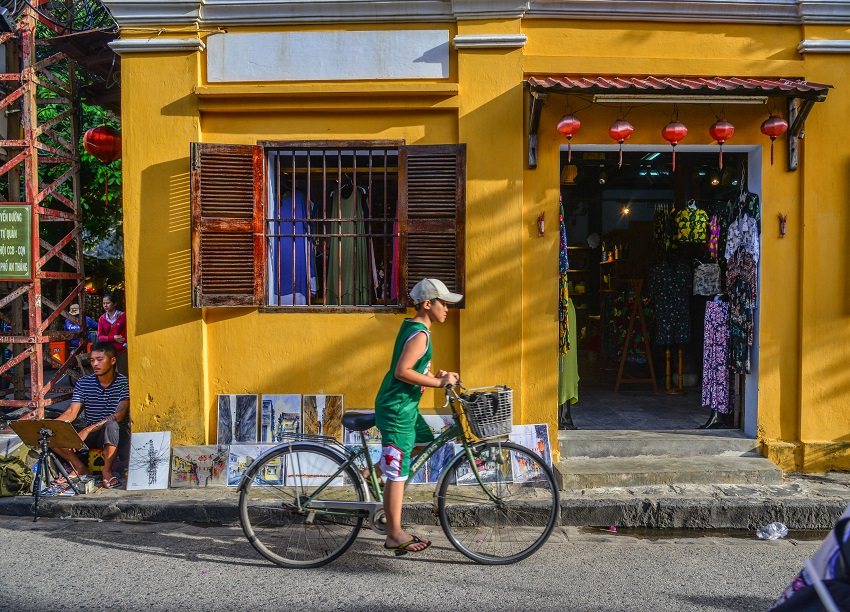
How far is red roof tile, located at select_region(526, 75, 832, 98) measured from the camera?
6.04 m

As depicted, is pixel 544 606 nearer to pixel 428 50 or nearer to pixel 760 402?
pixel 760 402

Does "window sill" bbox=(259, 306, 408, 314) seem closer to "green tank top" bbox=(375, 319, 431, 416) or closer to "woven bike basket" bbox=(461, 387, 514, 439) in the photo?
"green tank top" bbox=(375, 319, 431, 416)

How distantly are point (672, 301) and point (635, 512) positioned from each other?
14.1 feet

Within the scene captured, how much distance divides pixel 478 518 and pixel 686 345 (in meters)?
6.54

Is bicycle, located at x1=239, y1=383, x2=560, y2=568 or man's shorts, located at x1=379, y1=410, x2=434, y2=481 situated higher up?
man's shorts, located at x1=379, y1=410, x2=434, y2=481

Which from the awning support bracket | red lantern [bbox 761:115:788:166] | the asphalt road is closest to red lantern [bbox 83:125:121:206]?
the asphalt road

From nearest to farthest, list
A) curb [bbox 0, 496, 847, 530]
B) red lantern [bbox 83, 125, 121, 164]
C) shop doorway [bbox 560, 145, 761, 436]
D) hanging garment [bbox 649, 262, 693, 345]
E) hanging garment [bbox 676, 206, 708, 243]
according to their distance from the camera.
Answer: curb [bbox 0, 496, 847, 530] → shop doorway [bbox 560, 145, 761, 436] → red lantern [bbox 83, 125, 121, 164] → hanging garment [bbox 676, 206, 708, 243] → hanging garment [bbox 649, 262, 693, 345]

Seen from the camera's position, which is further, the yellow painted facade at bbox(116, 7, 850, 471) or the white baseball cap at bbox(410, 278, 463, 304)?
the yellow painted facade at bbox(116, 7, 850, 471)

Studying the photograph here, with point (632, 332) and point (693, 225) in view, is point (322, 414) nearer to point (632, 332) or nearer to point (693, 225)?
point (693, 225)

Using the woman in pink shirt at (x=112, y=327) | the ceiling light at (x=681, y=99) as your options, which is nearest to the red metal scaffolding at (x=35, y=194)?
the woman in pink shirt at (x=112, y=327)

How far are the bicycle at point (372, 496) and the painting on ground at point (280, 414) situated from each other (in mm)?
1809

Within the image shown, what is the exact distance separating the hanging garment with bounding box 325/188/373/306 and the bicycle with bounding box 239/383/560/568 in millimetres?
2377

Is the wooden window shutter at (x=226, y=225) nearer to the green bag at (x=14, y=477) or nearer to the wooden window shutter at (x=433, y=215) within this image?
the wooden window shutter at (x=433, y=215)

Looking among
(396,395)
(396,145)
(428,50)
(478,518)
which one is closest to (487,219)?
(396,145)
